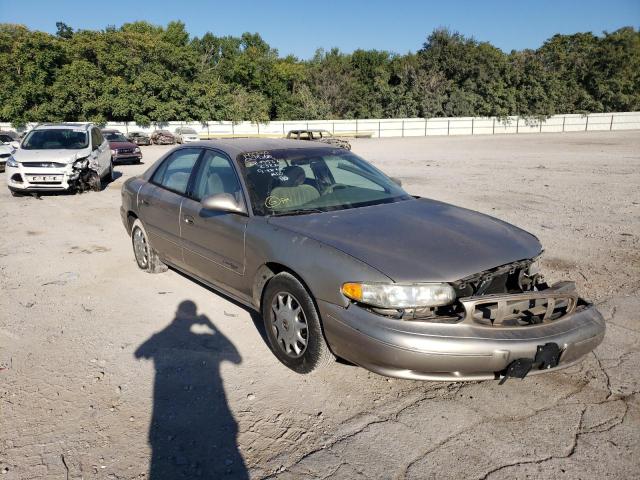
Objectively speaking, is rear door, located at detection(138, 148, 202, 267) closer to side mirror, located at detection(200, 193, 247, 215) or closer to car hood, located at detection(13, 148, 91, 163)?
side mirror, located at detection(200, 193, 247, 215)

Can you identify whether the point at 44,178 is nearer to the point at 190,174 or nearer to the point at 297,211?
the point at 190,174

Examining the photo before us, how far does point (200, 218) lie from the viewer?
4.27 metres

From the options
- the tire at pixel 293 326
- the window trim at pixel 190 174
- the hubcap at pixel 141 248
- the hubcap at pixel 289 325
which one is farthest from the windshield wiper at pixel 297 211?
the hubcap at pixel 141 248

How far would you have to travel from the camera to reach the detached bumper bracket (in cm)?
274

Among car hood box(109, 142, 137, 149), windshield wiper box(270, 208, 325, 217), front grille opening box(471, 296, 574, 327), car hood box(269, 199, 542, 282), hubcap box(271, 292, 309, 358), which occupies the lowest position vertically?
hubcap box(271, 292, 309, 358)

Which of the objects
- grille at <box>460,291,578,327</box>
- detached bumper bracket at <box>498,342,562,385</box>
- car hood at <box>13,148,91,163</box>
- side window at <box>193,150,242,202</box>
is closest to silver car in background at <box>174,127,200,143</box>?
car hood at <box>13,148,91,163</box>

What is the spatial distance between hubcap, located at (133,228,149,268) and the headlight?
352 centimetres

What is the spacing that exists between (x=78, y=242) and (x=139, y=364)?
4.44 metres

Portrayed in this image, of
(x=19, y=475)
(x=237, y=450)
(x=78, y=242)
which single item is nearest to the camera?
(x=19, y=475)

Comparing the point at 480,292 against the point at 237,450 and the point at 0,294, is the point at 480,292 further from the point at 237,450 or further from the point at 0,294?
the point at 0,294

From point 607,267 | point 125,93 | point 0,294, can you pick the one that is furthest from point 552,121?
point 0,294

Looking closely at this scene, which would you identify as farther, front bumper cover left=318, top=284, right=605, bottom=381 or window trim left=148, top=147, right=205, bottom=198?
window trim left=148, top=147, right=205, bottom=198

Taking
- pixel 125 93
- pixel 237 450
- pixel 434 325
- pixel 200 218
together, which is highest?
pixel 125 93

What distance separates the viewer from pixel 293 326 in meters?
3.39
